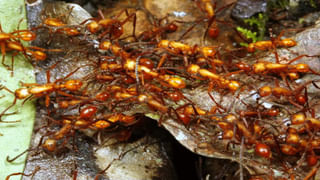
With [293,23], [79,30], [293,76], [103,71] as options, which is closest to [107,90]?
[103,71]

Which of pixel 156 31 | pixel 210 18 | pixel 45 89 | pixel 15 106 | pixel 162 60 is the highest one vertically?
pixel 210 18

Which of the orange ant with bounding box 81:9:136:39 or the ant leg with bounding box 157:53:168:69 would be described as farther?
the orange ant with bounding box 81:9:136:39

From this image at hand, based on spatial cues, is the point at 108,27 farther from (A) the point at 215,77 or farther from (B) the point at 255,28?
(B) the point at 255,28

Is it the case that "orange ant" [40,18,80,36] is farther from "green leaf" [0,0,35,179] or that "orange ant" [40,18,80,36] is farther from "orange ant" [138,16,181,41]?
"orange ant" [138,16,181,41]

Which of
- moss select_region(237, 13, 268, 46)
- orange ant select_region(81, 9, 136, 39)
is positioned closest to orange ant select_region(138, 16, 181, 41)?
orange ant select_region(81, 9, 136, 39)

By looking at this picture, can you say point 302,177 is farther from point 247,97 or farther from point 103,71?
point 103,71

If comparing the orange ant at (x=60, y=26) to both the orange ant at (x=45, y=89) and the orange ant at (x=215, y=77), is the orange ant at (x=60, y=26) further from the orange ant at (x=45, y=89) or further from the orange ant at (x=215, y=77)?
the orange ant at (x=215, y=77)

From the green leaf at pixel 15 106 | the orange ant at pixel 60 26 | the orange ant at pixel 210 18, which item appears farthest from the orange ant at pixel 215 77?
the green leaf at pixel 15 106

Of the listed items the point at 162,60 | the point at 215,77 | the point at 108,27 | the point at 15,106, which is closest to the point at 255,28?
the point at 215,77
